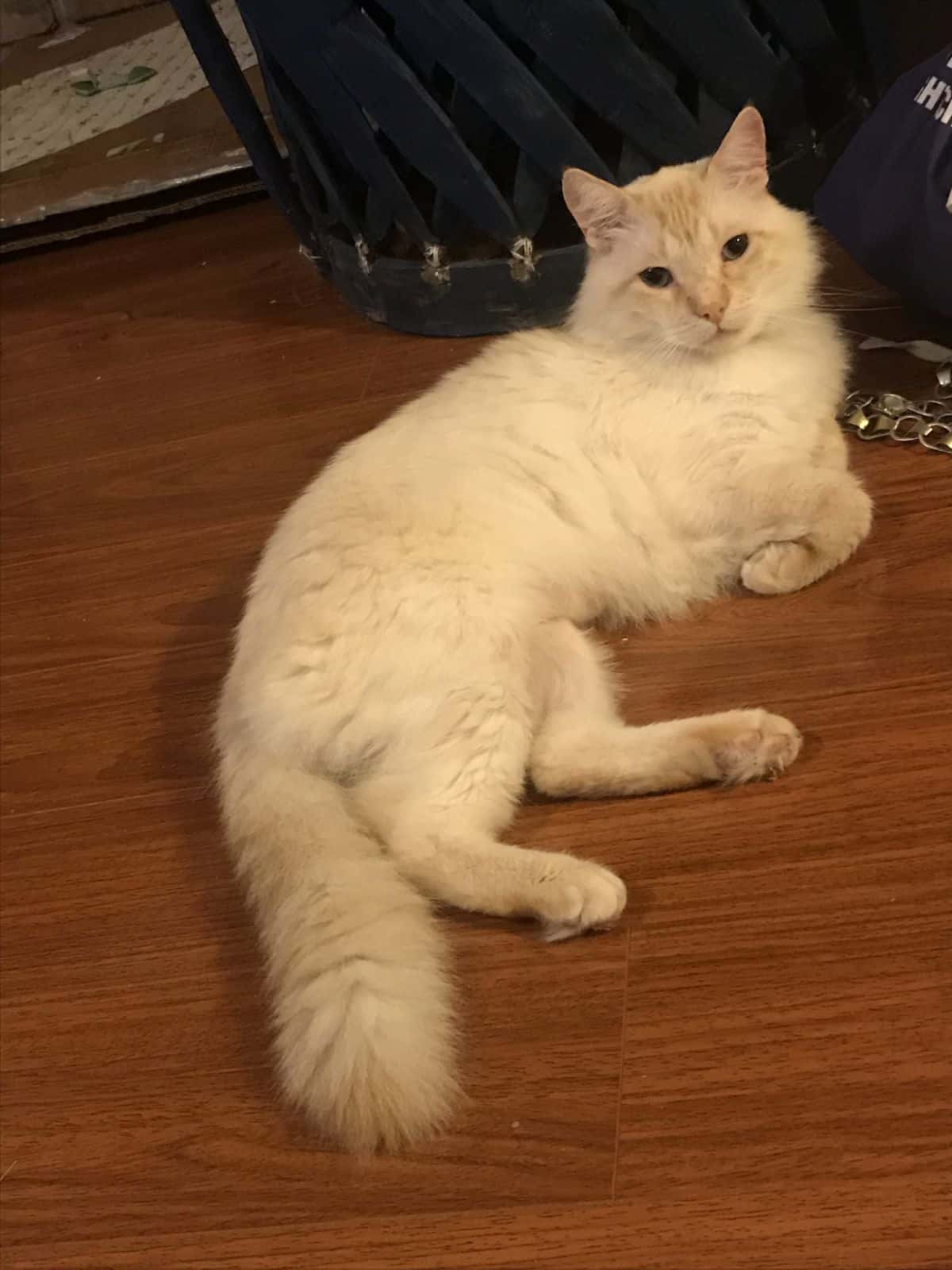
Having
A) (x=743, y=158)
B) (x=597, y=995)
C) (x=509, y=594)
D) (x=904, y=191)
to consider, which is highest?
(x=743, y=158)

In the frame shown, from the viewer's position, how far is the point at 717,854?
3.71 ft

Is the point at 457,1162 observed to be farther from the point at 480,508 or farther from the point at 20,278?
the point at 20,278

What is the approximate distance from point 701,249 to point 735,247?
0.19ft

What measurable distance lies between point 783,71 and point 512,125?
17.7 inches

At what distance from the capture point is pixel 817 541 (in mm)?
1369

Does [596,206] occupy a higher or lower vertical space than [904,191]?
higher

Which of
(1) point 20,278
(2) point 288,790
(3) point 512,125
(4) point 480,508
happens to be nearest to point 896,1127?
(2) point 288,790

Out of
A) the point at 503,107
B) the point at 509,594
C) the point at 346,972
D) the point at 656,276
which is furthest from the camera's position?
the point at 503,107

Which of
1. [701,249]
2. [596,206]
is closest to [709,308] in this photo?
[701,249]

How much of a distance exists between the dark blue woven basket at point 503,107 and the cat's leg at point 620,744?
0.92 metres

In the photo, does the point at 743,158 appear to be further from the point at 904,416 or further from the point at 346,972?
the point at 346,972

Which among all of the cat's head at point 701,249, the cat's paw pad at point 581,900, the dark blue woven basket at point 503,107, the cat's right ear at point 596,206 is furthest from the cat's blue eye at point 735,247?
the cat's paw pad at point 581,900

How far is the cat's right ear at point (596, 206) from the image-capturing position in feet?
4.68

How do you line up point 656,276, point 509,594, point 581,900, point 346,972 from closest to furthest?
point 346,972, point 581,900, point 509,594, point 656,276
